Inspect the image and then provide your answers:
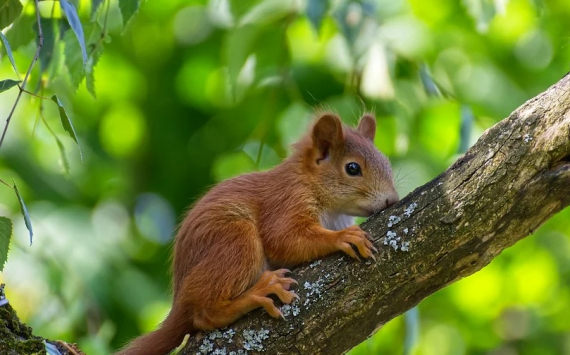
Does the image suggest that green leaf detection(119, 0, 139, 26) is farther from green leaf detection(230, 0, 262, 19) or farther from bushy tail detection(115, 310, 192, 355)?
green leaf detection(230, 0, 262, 19)

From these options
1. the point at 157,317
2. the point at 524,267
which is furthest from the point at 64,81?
the point at 524,267

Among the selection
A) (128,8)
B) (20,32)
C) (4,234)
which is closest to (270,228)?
(128,8)

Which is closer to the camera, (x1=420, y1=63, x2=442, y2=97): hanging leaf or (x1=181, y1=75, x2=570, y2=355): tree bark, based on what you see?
(x1=181, y1=75, x2=570, y2=355): tree bark

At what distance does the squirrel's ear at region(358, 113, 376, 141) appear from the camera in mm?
4410

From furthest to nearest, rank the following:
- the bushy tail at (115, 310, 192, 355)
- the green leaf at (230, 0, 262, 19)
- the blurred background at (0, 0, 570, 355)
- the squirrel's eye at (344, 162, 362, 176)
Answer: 1. the blurred background at (0, 0, 570, 355)
2. the green leaf at (230, 0, 262, 19)
3. the squirrel's eye at (344, 162, 362, 176)
4. the bushy tail at (115, 310, 192, 355)

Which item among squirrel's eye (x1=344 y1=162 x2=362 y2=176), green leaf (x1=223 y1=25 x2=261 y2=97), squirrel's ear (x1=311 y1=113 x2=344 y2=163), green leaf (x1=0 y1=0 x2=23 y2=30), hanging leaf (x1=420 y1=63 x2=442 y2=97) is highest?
green leaf (x1=223 y1=25 x2=261 y2=97)

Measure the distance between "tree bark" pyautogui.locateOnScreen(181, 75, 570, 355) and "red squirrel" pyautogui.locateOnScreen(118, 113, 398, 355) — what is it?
10 cm


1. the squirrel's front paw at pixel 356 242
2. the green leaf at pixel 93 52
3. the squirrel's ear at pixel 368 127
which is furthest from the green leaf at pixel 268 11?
the squirrel's front paw at pixel 356 242

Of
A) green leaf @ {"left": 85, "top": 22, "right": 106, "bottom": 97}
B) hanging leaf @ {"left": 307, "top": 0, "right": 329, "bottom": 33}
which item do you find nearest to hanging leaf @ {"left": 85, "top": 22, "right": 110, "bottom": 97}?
green leaf @ {"left": 85, "top": 22, "right": 106, "bottom": 97}

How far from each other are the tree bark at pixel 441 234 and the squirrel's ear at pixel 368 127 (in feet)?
4.11

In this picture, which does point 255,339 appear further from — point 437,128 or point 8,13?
point 437,128

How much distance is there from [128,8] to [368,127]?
6.22ft

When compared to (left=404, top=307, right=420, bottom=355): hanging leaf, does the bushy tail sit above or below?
below

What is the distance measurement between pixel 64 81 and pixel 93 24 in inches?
112
